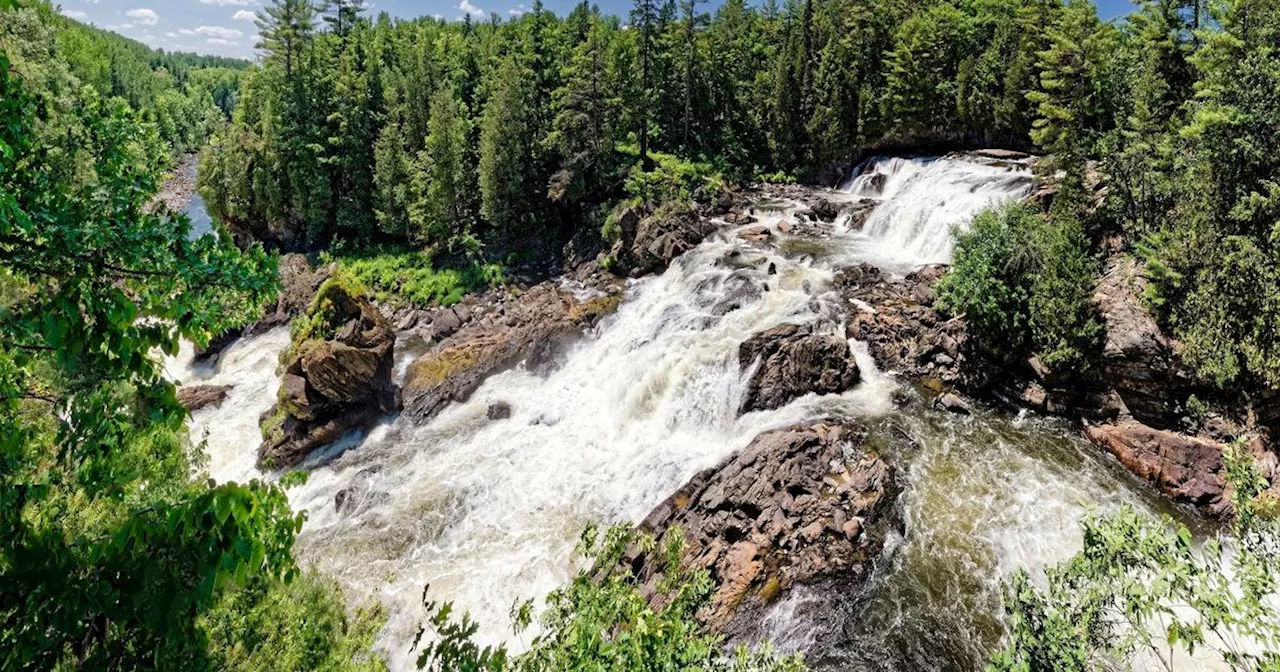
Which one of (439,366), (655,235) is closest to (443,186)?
(655,235)

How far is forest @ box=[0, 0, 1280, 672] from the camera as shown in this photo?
3.79m

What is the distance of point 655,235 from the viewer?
35.4 metres

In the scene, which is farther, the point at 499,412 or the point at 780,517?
the point at 499,412

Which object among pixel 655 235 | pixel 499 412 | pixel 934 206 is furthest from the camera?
pixel 655 235

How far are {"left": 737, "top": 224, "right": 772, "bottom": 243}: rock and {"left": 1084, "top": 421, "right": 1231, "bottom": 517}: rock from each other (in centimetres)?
2010

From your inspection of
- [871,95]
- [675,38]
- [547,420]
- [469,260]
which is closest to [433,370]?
[547,420]

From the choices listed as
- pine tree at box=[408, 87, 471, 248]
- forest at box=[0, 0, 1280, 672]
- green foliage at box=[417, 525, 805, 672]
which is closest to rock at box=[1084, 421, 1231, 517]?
forest at box=[0, 0, 1280, 672]

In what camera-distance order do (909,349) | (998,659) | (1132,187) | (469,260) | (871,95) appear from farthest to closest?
(871,95)
(469,260)
(909,349)
(1132,187)
(998,659)

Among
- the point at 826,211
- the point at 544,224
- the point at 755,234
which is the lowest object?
the point at 755,234

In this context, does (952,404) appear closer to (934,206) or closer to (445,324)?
(934,206)

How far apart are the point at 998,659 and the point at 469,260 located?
128ft

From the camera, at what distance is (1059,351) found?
19500 mm

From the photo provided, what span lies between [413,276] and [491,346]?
1437cm

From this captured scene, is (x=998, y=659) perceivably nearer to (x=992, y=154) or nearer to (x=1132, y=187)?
(x=1132, y=187)
